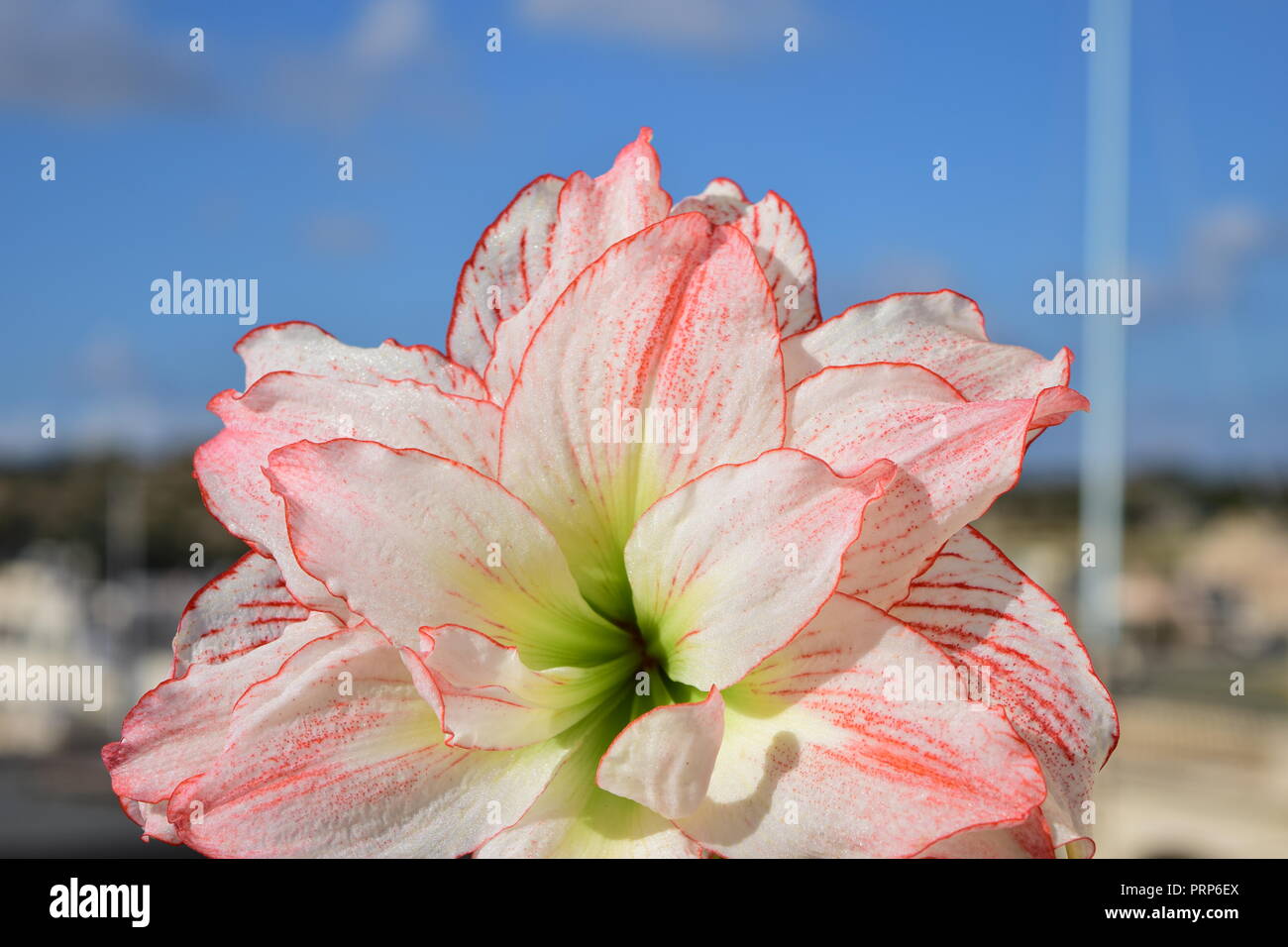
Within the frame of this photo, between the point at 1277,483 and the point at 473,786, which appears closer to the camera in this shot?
the point at 473,786

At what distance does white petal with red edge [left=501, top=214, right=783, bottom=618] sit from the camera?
26 cm

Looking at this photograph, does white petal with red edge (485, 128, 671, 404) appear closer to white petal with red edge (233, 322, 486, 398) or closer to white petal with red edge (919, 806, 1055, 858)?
white petal with red edge (233, 322, 486, 398)

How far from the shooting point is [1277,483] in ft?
62.0

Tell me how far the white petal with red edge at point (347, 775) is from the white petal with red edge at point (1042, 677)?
10cm

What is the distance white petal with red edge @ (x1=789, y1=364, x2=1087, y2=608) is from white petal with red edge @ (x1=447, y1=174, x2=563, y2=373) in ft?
0.32

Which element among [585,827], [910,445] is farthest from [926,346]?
[585,827]

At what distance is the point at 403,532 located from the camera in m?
0.26

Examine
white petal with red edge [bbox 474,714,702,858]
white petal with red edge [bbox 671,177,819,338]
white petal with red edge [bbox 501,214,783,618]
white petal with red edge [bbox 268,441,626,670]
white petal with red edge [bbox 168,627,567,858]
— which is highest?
white petal with red edge [bbox 671,177,819,338]

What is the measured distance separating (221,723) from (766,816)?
0.13 meters

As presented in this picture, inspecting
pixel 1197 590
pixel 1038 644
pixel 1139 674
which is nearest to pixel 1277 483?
pixel 1197 590

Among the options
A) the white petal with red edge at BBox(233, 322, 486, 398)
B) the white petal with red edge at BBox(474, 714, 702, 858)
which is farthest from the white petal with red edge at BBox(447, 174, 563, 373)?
the white petal with red edge at BBox(474, 714, 702, 858)

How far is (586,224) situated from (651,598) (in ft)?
0.32

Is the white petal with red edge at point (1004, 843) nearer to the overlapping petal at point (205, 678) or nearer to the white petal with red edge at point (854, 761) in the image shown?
the white petal with red edge at point (854, 761)
